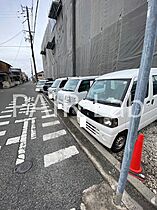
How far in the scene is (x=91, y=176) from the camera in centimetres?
233

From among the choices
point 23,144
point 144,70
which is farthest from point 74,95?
point 144,70

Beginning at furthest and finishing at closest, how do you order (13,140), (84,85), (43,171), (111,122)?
(84,85), (13,140), (111,122), (43,171)

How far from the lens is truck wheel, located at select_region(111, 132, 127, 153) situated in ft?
9.23

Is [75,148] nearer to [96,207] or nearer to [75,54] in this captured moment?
[96,207]

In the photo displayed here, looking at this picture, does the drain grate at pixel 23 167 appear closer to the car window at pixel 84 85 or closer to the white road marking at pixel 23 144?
the white road marking at pixel 23 144

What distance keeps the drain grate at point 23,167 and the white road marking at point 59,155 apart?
0.34m

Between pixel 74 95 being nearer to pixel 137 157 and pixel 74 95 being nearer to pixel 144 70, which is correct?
pixel 137 157

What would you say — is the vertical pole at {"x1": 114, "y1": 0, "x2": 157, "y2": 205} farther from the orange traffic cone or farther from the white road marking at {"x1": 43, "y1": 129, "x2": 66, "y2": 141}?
the white road marking at {"x1": 43, "y1": 129, "x2": 66, "y2": 141}

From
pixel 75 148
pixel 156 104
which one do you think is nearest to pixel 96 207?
pixel 75 148

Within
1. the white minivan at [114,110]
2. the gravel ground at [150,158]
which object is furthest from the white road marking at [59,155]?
the gravel ground at [150,158]

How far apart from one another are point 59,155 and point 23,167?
31.7 inches

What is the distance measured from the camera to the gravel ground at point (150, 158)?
2.15 m

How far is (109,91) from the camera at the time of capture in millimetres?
3307

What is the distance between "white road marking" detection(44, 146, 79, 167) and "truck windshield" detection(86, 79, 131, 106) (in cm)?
144
